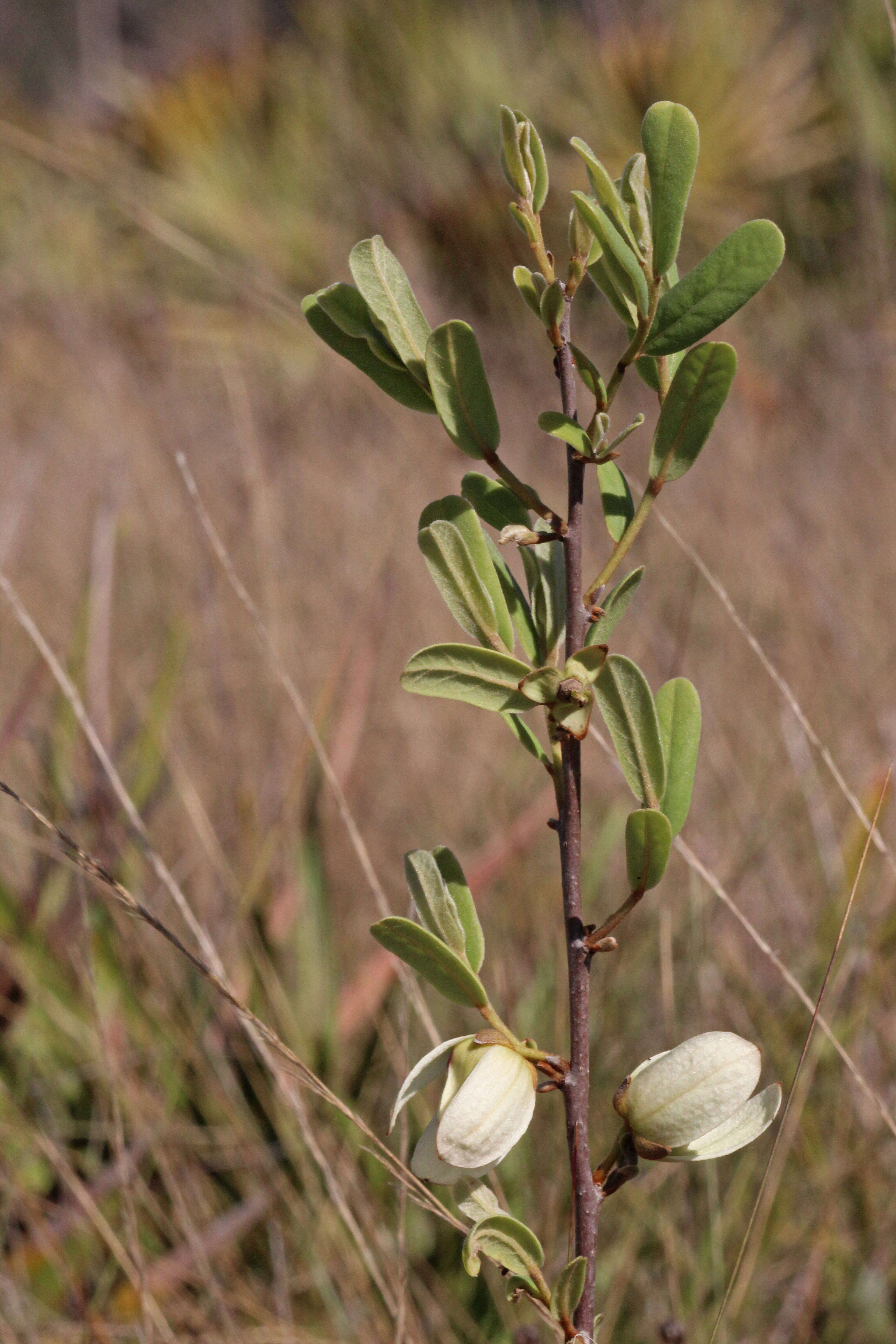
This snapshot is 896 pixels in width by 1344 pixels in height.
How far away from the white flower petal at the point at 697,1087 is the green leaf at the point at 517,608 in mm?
108

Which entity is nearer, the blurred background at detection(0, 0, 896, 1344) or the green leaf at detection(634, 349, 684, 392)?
the green leaf at detection(634, 349, 684, 392)

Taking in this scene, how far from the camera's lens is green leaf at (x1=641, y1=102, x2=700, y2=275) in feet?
0.82

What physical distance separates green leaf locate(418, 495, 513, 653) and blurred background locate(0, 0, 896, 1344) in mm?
223

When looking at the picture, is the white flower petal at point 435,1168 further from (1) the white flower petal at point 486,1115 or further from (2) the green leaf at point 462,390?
(2) the green leaf at point 462,390

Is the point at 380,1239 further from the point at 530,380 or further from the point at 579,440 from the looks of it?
the point at 530,380

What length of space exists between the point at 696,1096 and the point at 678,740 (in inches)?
3.5

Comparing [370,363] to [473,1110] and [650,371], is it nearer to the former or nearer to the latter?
[650,371]

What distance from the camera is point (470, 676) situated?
0.27 m

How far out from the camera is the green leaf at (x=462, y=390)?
0.88ft

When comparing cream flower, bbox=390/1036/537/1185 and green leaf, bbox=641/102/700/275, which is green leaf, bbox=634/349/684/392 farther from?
cream flower, bbox=390/1036/537/1185

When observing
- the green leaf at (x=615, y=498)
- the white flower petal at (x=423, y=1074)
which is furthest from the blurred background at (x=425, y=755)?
the green leaf at (x=615, y=498)

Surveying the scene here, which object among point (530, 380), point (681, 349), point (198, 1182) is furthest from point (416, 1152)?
point (530, 380)

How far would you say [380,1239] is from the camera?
560 mm

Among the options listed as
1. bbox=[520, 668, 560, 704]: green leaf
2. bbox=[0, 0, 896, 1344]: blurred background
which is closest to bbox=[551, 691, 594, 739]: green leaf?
bbox=[520, 668, 560, 704]: green leaf
